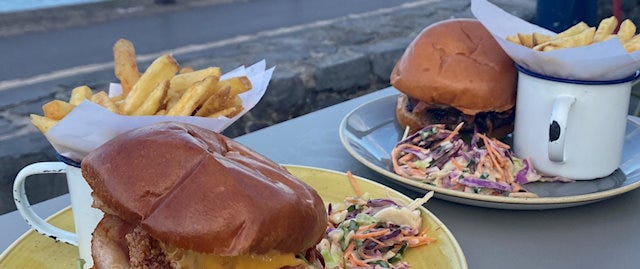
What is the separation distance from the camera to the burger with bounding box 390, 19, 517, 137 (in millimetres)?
1811

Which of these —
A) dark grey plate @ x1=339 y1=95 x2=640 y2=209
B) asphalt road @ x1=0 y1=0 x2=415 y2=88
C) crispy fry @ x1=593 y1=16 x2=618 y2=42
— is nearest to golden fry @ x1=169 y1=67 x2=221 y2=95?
dark grey plate @ x1=339 y1=95 x2=640 y2=209

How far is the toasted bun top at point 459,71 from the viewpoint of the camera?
5.93 ft

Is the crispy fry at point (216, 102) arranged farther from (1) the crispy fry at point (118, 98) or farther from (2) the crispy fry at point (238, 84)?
(1) the crispy fry at point (118, 98)

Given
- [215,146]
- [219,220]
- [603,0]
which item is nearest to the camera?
[219,220]

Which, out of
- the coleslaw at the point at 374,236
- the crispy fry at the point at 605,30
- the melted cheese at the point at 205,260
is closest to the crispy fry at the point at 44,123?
the melted cheese at the point at 205,260

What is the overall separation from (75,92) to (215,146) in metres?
0.39

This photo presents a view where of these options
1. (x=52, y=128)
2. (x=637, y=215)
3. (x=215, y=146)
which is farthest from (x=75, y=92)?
(x=637, y=215)

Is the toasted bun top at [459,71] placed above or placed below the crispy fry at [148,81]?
below

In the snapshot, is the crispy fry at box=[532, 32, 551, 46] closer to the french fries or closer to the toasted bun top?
the french fries

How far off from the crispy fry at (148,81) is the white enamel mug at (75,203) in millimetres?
146

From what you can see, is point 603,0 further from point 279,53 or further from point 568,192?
point 568,192

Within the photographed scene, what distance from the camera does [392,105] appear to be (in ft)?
7.04

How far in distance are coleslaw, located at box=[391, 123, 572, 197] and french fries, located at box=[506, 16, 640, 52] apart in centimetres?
26

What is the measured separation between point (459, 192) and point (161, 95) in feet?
2.21
